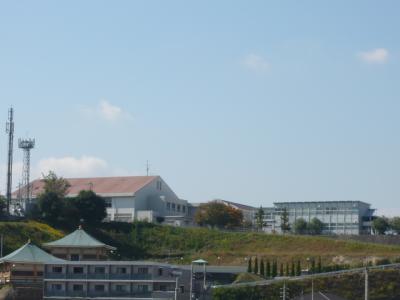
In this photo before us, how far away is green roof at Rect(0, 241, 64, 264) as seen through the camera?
78875 mm

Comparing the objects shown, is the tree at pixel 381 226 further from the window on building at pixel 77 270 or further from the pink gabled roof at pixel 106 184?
the window on building at pixel 77 270

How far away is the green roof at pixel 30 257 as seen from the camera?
7888 centimetres

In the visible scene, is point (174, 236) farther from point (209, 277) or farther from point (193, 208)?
point (193, 208)

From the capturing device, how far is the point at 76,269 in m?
77.6

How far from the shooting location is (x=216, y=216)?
11019 cm

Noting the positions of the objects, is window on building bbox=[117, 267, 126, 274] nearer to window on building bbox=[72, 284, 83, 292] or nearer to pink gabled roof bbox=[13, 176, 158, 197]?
window on building bbox=[72, 284, 83, 292]

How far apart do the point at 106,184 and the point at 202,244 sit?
20881 mm

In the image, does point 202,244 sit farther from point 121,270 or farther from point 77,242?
point 121,270

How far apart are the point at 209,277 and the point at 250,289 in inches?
395

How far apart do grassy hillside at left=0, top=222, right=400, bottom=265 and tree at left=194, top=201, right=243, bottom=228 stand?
8503 millimetres

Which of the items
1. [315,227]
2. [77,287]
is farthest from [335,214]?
[77,287]

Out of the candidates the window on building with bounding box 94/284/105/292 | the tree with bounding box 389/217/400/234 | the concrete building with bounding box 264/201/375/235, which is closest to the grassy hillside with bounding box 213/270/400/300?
the window on building with bounding box 94/284/105/292

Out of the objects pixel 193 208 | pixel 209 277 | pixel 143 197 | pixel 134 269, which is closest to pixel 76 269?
pixel 134 269

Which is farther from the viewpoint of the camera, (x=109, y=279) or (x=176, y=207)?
(x=176, y=207)
